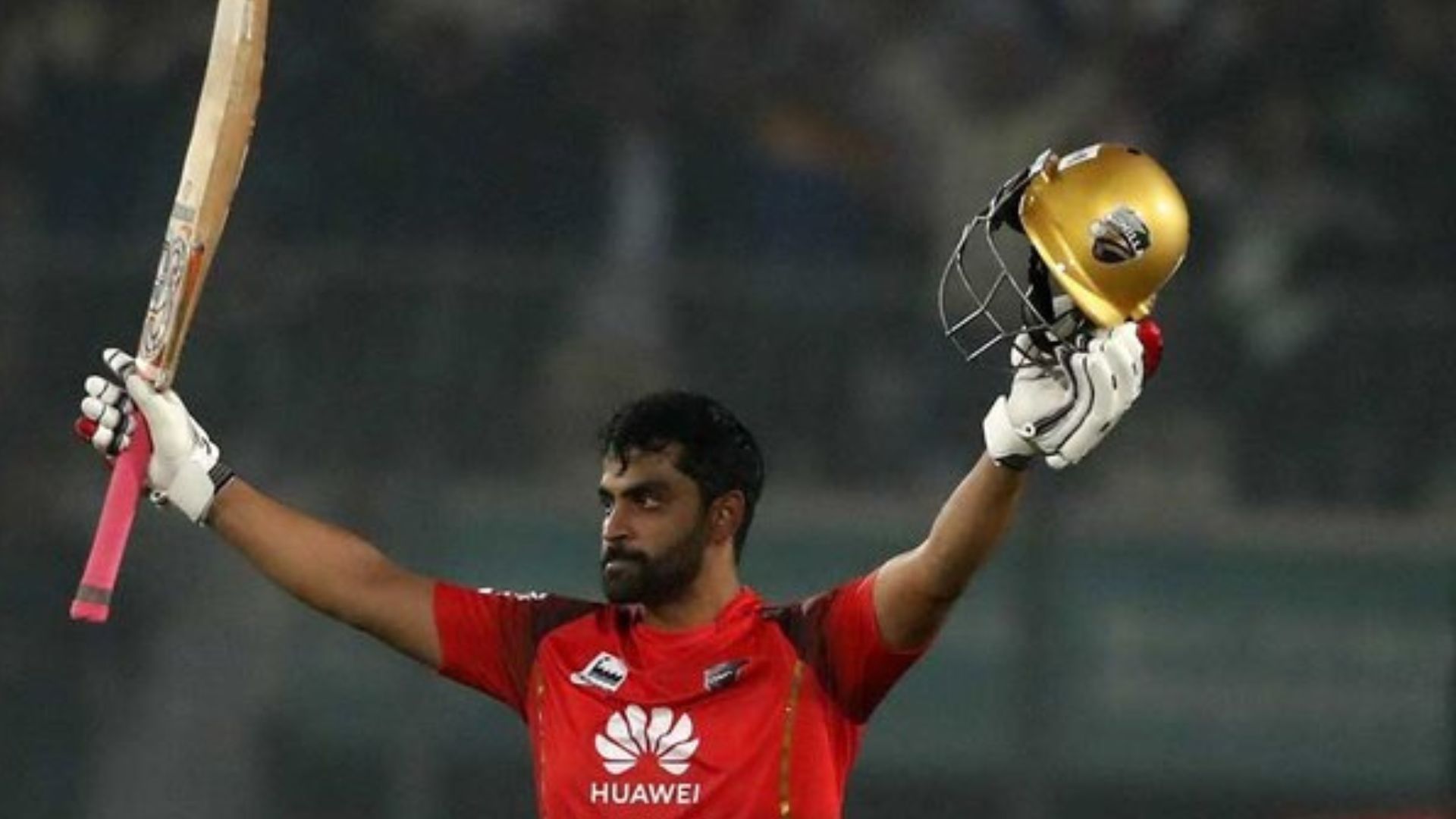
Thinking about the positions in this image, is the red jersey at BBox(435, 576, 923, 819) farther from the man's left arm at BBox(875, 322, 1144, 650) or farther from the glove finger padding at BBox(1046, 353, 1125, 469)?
the glove finger padding at BBox(1046, 353, 1125, 469)

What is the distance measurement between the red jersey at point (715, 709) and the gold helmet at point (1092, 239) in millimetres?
569

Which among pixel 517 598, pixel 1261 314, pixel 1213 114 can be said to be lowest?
pixel 517 598

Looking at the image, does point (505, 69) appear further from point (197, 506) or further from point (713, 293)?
point (197, 506)

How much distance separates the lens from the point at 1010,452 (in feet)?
17.5

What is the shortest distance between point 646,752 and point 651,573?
0.89 feet

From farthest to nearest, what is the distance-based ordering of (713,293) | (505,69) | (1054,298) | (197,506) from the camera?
(505,69), (713,293), (197,506), (1054,298)

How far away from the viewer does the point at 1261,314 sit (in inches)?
382

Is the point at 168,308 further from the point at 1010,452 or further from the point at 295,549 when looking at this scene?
the point at 1010,452

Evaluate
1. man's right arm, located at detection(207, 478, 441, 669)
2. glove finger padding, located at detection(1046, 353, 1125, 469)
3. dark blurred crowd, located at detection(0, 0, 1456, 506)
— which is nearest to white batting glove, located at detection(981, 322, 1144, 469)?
glove finger padding, located at detection(1046, 353, 1125, 469)

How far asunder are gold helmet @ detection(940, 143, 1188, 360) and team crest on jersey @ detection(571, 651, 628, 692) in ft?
2.59

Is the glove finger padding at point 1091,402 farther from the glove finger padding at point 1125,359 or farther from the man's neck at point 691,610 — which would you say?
the man's neck at point 691,610

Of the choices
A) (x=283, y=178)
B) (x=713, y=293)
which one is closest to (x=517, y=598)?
(x=713, y=293)

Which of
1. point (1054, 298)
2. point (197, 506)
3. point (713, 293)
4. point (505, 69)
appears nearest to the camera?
point (1054, 298)

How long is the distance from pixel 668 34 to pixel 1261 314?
183 centimetres
